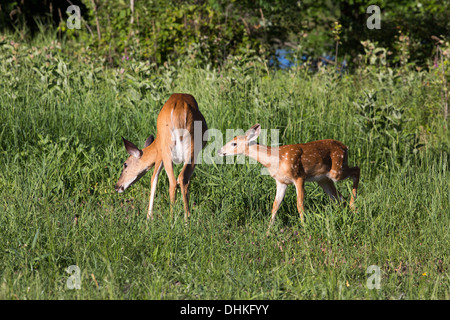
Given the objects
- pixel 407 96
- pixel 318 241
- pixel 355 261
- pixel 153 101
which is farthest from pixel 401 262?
pixel 407 96

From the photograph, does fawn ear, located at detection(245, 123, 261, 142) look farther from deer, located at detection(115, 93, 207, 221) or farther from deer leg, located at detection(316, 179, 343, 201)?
deer leg, located at detection(316, 179, 343, 201)

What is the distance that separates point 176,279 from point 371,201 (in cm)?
198

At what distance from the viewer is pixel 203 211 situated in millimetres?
5020

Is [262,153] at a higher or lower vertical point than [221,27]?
lower

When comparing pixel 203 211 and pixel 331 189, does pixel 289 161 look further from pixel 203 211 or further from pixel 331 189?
pixel 203 211

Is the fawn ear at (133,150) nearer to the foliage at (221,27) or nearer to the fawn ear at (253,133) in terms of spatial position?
the fawn ear at (253,133)

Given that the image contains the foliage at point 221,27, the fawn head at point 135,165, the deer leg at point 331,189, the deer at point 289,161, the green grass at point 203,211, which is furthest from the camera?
the foliage at point 221,27

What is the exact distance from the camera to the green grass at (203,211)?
3.79 meters

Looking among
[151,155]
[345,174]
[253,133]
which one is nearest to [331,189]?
[345,174]

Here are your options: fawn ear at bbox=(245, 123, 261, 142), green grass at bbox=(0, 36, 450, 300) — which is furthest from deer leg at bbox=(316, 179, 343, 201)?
fawn ear at bbox=(245, 123, 261, 142)

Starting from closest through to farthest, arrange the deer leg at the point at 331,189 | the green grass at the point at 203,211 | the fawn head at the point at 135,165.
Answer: the green grass at the point at 203,211 → the fawn head at the point at 135,165 → the deer leg at the point at 331,189

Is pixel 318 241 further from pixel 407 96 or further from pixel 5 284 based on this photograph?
pixel 407 96

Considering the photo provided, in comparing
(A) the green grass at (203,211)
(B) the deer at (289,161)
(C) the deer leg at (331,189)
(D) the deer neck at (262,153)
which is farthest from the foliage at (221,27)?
(D) the deer neck at (262,153)

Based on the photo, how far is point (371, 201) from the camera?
4973 millimetres
